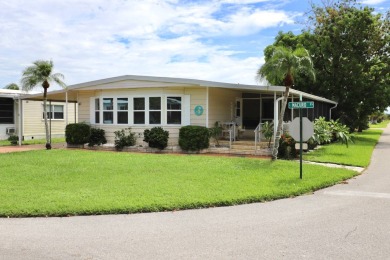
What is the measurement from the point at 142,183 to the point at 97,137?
10091 mm

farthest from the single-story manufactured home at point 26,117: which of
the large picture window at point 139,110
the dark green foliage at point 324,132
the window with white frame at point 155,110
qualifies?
the dark green foliage at point 324,132

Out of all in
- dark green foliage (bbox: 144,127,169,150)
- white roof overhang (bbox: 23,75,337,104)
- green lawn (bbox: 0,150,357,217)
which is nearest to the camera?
green lawn (bbox: 0,150,357,217)

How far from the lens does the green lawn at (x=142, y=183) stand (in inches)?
276

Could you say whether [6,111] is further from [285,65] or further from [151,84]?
[285,65]

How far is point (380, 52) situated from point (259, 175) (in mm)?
23196

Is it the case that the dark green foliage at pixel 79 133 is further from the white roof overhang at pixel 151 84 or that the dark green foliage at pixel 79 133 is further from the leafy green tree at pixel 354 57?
the leafy green tree at pixel 354 57

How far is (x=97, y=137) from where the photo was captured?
18375mm

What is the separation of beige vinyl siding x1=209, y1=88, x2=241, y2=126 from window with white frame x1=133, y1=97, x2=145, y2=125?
321cm

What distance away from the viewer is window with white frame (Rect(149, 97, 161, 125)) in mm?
17469

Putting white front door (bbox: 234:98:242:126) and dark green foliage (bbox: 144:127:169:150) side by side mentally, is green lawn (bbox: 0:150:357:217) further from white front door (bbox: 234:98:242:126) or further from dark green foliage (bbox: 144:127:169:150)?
white front door (bbox: 234:98:242:126)

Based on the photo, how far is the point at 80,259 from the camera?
4512 mm

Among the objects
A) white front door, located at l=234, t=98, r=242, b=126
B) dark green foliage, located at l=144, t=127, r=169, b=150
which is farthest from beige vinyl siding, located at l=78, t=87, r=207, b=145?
white front door, located at l=234, t=98, r=242, b=126

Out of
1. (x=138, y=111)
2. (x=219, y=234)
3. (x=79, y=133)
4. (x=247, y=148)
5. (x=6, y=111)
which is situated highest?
(x=6, y=111)

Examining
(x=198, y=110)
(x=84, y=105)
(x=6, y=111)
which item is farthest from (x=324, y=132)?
(x=6, y=111)
